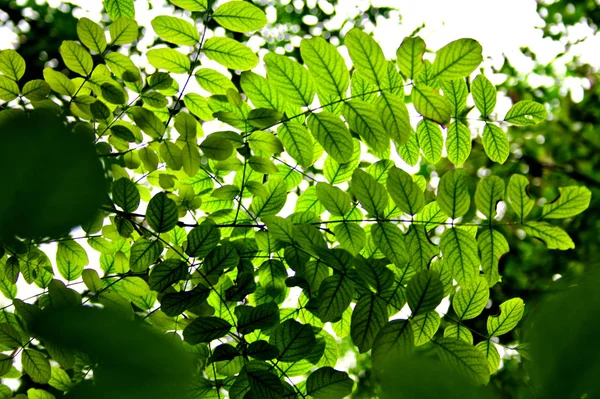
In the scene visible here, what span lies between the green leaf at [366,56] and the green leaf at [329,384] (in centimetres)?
50

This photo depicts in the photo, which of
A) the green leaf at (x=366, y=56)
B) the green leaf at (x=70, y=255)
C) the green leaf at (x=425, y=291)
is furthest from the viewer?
the green leaf at (x=70, y=255)

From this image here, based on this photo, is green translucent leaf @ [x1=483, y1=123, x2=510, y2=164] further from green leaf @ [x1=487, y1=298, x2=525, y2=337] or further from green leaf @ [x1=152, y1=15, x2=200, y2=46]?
green leaf @ [x1=152, y1=15, x2=200, y2=46]

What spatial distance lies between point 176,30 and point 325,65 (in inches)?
13.0

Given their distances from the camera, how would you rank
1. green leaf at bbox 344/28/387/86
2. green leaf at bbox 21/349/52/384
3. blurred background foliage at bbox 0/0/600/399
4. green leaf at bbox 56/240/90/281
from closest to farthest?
1. green leaf at bbox 344/28/387/86
2. green leaf at bbox 21/349/52/384
3. green leaf at bbox 56/240/90/281
4. blurred background foliage at bbox 0/0/600/399

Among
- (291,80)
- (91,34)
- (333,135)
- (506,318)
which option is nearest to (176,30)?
(91,34)

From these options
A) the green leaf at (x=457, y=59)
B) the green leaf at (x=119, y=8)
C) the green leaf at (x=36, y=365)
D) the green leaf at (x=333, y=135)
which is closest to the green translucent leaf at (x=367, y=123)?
the green leaf at (x=333, y=135)

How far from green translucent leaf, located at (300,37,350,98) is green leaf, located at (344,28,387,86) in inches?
0.9

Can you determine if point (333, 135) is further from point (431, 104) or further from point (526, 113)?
point (526, 113)

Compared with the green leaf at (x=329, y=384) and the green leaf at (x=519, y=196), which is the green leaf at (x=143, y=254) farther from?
the green leaf at (x=519, y=196)

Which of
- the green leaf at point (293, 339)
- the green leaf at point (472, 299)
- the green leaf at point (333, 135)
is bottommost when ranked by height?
the green leaf at point (472, 299)

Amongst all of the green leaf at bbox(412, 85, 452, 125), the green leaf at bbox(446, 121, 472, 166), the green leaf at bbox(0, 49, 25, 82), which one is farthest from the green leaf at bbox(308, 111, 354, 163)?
the green leaf at bbox(0, 49, 25, 82)

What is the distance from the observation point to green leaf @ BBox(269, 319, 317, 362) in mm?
909

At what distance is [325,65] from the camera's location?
95 centimetres

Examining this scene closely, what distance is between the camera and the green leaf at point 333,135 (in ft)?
3.19
